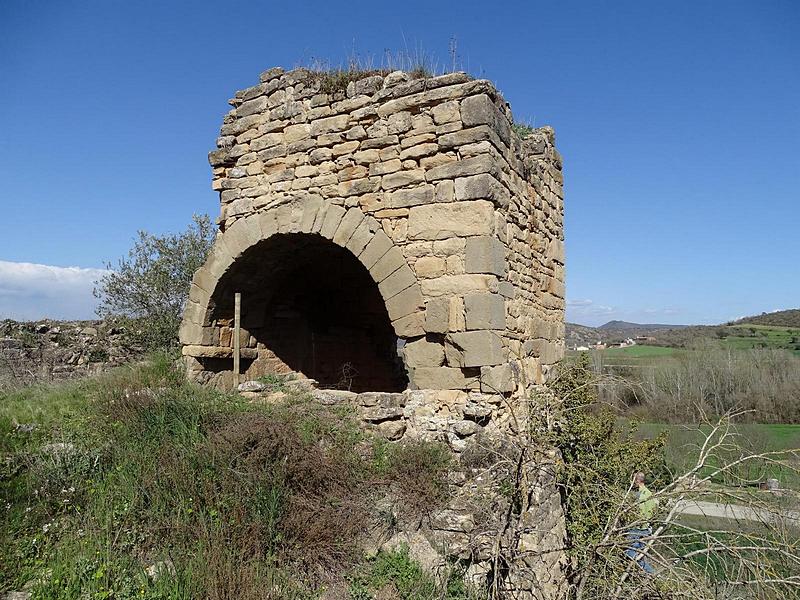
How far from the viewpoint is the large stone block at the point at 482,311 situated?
530cm

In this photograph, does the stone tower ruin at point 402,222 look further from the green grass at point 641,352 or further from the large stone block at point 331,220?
the green grass at point 641,352

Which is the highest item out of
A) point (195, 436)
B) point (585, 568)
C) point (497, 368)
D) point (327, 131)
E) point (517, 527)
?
point (327, 131)

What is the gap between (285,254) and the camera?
24.4 ft

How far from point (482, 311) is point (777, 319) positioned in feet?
149

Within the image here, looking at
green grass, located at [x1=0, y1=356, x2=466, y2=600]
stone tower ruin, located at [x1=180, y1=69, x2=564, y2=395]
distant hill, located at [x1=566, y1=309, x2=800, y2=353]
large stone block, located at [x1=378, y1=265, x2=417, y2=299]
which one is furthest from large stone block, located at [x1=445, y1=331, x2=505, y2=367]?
distant hill, located at [x1=566, y1=309, x2=800, y2=353]

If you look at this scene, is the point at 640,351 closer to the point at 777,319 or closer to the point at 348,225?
the point at 777,319

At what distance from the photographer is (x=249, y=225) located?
689 centimetres

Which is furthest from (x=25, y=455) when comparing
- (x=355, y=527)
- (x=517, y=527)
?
(x=517, y=527)

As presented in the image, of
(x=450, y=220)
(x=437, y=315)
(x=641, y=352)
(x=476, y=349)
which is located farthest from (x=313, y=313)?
(x=641, y=352)

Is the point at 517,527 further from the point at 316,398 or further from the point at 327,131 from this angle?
the point at 327,131

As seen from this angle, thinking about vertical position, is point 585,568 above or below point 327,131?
below

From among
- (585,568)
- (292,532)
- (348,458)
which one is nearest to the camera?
(585,568)

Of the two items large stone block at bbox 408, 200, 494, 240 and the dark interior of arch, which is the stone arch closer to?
the dark interior of arch

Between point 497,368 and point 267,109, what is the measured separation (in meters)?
4.35
